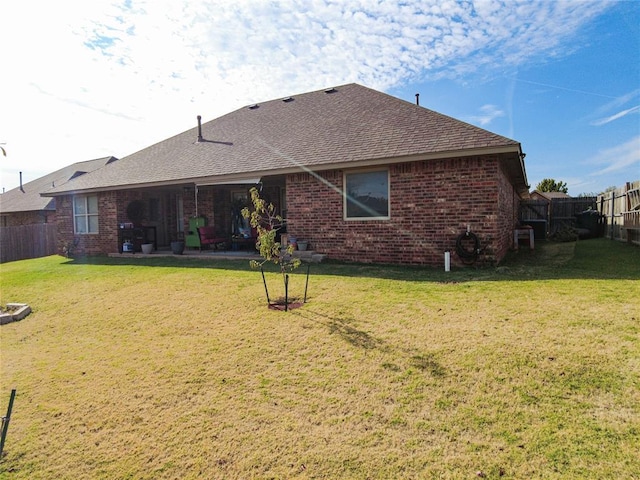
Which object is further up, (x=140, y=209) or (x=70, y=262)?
(x=140, y=209)

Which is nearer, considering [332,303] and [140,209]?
[332,303]

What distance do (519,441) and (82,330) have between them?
618 cm

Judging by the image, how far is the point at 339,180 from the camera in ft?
A: 33.1

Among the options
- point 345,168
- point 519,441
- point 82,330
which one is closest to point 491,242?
point 345,168

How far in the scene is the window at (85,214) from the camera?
49.5 feet

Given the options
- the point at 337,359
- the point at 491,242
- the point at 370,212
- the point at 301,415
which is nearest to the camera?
the point at 301,415

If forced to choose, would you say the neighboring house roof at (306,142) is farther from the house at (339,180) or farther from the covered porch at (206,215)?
the covered porch at (206,215)

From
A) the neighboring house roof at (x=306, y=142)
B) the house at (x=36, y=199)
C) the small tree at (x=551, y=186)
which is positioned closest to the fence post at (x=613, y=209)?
the neighboring house roof at (x=306, y=142)

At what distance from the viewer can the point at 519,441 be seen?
2602 mm

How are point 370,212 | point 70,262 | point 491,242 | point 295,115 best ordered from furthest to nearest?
point 295,115 → point 70,262 → point 370,212 → point 491,242

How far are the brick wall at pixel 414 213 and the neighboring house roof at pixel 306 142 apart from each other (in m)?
0.46

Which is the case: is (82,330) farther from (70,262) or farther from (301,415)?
(70,262)

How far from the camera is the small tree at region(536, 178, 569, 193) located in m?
53.2

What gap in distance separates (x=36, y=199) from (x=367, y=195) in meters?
27.2
